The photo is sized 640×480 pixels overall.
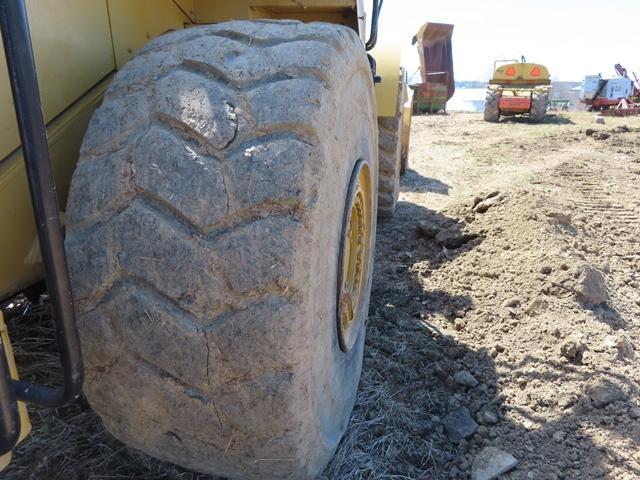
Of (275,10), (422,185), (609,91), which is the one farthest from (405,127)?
(609,91)

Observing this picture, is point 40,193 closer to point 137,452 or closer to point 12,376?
point 12,376

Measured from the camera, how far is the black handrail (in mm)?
814

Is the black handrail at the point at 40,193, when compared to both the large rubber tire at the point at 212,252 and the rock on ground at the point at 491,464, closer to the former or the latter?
the large rubber tire at the point at 212,252

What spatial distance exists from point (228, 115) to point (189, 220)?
245 mm

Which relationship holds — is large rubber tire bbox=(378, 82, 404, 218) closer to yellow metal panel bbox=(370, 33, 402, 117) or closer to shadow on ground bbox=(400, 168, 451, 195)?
yellow metal panel bbox=(370, 33, 402, 117)

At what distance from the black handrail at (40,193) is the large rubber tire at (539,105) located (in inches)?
633

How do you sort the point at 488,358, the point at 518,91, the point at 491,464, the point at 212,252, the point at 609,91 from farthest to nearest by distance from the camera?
the point at 609,91 < the point at 518,91 < the point at 488,358 < the point at 491,464 < the point at 212,252

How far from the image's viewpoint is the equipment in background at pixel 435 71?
1761 cm

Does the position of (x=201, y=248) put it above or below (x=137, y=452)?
above

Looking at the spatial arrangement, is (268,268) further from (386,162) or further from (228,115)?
(386,162)

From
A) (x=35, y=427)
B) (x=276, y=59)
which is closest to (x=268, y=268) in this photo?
(x=276, y=59)

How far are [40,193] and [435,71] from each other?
18876 mm

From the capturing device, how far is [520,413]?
7.28ft

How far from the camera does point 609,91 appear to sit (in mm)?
20094
